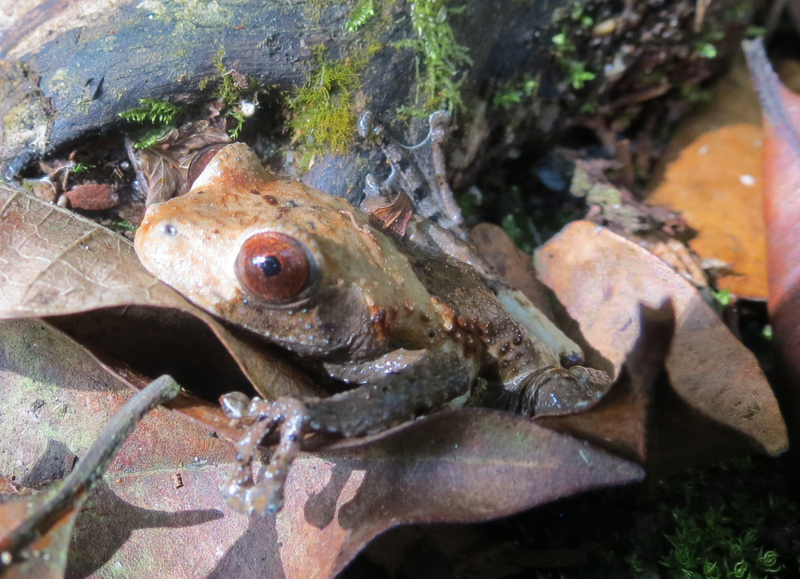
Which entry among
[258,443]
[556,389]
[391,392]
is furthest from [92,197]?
[556,389]

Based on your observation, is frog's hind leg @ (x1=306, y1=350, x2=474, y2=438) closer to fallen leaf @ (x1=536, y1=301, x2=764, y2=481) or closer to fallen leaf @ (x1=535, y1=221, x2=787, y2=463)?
fallen leaf @ (x1=536, y1=301, x2=764, y2=481)

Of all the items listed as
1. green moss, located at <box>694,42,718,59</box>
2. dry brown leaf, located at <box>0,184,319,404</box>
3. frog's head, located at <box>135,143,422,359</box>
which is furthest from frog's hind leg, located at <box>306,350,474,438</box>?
green moss, located at <box>694,42,718,59</box>

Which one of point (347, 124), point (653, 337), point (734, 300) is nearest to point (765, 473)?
point (734, 300)

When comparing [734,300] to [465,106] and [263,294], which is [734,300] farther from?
[263,294]

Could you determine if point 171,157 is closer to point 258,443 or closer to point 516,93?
point 258,443

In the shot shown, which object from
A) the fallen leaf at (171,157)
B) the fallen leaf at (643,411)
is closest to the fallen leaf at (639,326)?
the fallen leaf at (643,411)

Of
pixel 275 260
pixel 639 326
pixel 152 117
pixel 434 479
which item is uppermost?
pixel 152 117

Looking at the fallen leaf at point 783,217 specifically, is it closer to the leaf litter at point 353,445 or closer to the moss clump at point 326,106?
the leaf litter at point 353,445
